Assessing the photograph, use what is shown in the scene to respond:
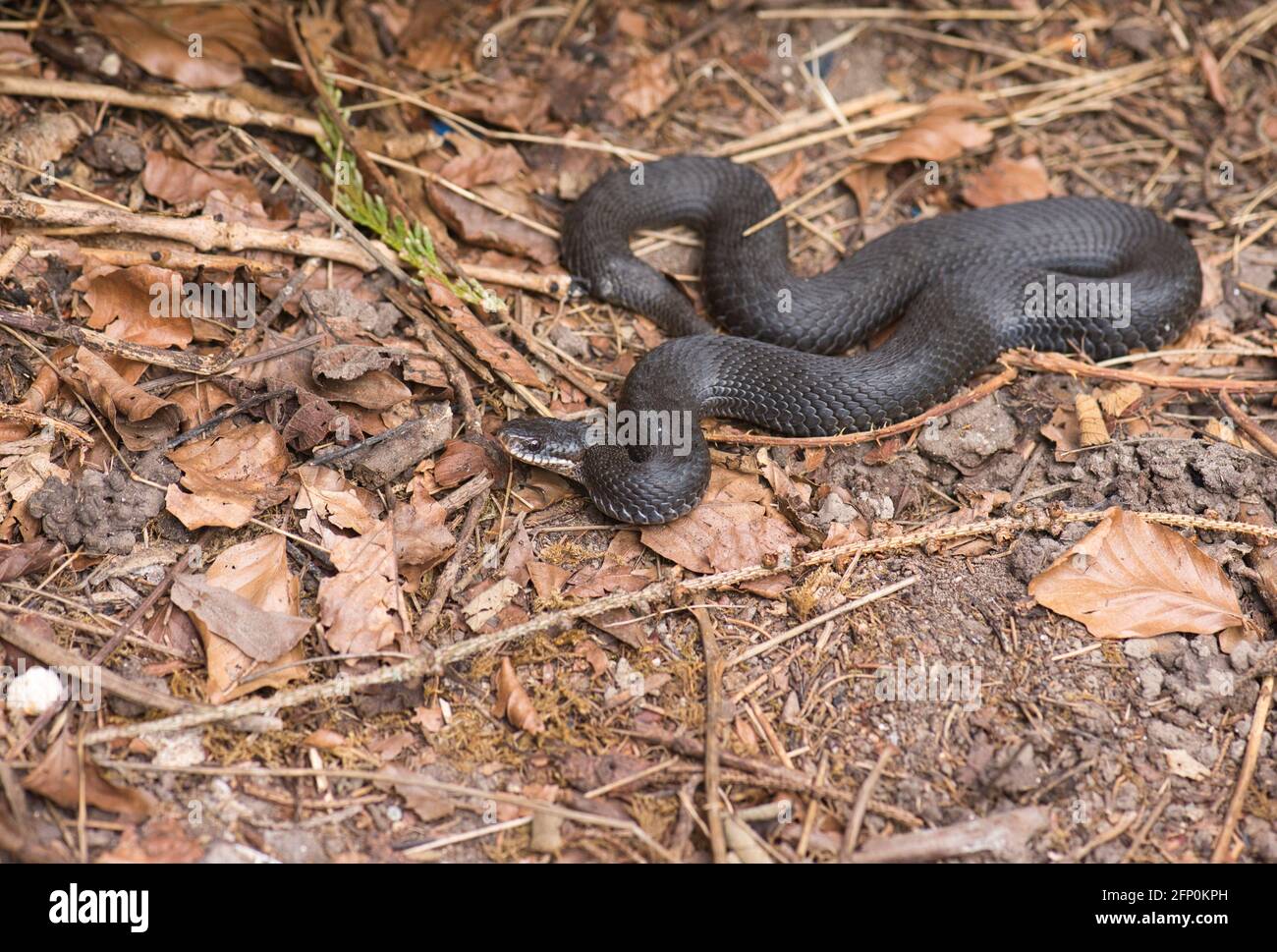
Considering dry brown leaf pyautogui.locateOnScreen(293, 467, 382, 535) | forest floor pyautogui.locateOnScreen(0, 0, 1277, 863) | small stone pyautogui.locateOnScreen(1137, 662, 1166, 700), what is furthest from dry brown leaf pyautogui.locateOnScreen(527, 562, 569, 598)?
small stone pyautogui.locateOnScreen(1137, 662, 1166, 700)

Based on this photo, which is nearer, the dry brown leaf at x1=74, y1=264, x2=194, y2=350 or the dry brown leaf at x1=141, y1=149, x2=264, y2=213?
the dry brown leaf at x1=74, y1=264, x2=194, y2=350

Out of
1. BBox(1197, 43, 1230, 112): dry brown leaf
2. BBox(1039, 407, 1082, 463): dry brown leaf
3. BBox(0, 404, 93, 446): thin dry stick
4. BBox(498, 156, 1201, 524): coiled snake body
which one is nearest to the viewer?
BBox(0, 404, 93, 446): thin dry stick

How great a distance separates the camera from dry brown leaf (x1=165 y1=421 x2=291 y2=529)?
5.88 metres

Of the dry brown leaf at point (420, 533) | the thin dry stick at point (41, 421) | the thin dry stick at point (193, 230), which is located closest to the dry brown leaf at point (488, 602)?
the dry brown leaf at point (420, 533)

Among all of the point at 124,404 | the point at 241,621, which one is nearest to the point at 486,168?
the point at 124,404

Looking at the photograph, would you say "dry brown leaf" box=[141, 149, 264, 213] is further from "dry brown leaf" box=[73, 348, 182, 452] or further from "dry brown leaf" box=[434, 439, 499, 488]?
"dry brown leaf" box=[434, 439, 499, 488]

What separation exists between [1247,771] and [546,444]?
176 inches

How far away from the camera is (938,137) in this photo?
30.1ft

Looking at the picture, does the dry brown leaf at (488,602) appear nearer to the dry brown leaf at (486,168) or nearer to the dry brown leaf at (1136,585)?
the dry brown leaf at (1136,585)

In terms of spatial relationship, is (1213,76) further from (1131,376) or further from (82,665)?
(82,665)

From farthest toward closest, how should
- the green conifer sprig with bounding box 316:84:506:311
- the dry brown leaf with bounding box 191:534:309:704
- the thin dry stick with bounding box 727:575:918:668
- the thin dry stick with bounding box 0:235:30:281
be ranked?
the green conifer sprig with bounding box 316:84:506:311 < the thin dry stick with bounding box 0:235:30:281 < the thin dry stick with bounding box 727:575:918:668 < the dry brown leaf with bounding box 191:534:309:704

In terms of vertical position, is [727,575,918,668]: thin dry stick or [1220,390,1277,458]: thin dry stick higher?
[1220,390,1277,458]: thin dry stick

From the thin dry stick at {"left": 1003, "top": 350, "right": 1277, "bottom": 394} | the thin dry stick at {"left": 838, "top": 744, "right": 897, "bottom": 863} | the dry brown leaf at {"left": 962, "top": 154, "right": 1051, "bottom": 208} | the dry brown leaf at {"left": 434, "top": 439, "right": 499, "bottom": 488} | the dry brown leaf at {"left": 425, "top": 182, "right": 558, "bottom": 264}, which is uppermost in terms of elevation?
the dry brown leaf at {"left": 962, "top": 154, "right": 1051, "bottom": 208}

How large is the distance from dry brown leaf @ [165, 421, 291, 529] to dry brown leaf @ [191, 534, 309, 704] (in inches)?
8.7
